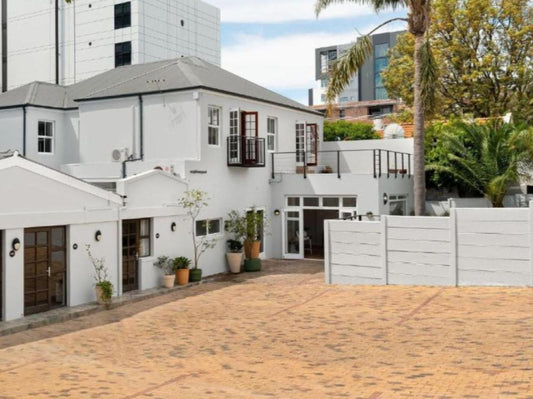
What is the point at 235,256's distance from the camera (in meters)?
21.1

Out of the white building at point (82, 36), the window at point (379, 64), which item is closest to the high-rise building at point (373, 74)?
the window at point (379, 64)

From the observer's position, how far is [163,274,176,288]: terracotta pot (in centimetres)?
1778

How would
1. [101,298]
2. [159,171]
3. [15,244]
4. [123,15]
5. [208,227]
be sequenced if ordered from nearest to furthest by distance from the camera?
[15,244], [101,298], [159,171], [208,227], [123,15]

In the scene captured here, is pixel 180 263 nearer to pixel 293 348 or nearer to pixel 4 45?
pixel 293 348

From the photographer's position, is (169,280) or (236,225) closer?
(169,280)

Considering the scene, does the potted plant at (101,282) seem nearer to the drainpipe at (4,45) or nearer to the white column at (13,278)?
the white column at (13,278)

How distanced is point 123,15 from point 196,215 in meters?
39.8

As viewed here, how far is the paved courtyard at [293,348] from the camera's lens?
27.2 feet

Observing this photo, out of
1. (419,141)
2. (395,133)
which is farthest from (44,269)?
(395,133)

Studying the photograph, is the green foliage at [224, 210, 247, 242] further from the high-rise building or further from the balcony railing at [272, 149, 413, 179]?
the high-rise building

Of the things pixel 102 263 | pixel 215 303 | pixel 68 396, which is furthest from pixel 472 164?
pixel 68 396

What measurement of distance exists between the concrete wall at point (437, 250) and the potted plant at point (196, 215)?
450 centimetres

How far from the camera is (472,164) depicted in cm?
2392

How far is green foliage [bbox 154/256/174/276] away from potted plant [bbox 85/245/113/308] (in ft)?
7.02
